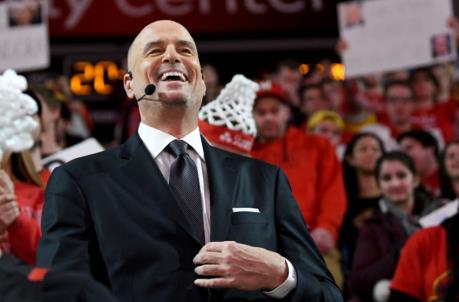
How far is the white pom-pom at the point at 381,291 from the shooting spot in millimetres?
5176

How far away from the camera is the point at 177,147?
282cm

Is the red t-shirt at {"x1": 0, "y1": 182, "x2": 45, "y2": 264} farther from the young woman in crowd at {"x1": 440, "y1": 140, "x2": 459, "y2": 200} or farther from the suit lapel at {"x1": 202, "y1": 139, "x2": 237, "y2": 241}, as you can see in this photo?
the young woman in crowd at {"x1": 440, "y1": 140, "x2": 459, "y2": 200}

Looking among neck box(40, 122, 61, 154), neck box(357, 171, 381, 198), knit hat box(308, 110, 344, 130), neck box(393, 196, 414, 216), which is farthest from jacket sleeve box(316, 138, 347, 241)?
neck box(40, 122, 61, 154)

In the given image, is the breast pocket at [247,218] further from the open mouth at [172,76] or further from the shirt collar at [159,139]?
the open mouth at [172,76]

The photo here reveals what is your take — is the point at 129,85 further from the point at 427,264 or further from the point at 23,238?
the point at 427,264

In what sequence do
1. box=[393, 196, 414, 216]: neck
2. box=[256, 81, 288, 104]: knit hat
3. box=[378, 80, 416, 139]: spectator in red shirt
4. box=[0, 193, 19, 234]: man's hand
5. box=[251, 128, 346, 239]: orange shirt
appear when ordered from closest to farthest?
box=[0, 193, 19, 234]: man's hand < box=[256, 81, 288, 104]: knit hat < box=[251, 128, 346, 239]: orange shirt < box=[393, 196, 414, 216]: neck < box=[378, 80, 416, 139]: spectator in red shirt

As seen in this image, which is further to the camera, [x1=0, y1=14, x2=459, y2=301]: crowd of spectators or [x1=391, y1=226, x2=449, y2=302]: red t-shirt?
[x1=391, y1=226, x2=449, y2=302]: red t-shirt

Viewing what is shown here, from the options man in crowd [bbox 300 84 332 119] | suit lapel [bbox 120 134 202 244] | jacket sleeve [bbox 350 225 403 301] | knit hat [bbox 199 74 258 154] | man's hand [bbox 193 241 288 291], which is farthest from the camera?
man in crowd [bbox 300 84 332 119]

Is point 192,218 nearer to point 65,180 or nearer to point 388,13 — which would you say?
point 65,180

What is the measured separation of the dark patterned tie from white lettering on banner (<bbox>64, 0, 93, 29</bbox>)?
7762 mm

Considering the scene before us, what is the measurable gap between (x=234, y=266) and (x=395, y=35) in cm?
517

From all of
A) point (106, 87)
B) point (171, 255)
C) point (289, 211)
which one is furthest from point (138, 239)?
point (106, 87)

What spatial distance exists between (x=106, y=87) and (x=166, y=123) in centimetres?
768

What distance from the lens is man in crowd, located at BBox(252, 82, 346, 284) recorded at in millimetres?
5609
